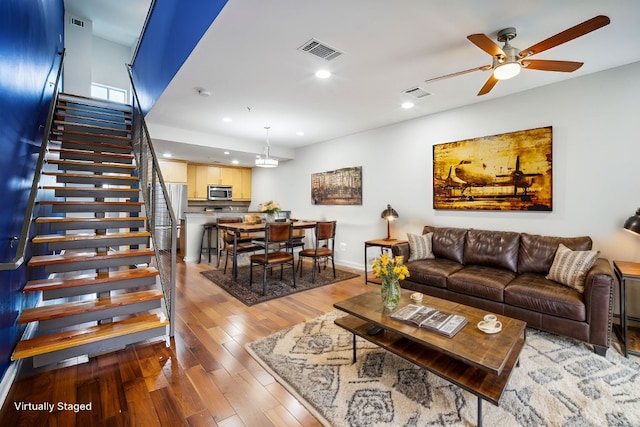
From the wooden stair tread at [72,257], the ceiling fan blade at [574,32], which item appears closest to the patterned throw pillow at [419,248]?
the ceiling fan blade at [574,32]

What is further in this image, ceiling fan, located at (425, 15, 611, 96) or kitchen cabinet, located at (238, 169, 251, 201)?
kitchen cabinet, located at (238, 169, 251, 201)

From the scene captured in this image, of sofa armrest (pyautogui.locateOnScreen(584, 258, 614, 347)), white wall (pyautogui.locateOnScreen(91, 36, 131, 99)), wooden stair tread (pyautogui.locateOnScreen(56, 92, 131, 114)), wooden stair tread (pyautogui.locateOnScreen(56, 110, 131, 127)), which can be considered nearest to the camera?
sofa armrest (pyautogui.locateOnScreen(584, 258, 614, 347))

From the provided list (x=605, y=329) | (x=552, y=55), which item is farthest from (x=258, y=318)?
(x=552, y=55)

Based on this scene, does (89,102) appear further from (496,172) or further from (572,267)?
(572,267)

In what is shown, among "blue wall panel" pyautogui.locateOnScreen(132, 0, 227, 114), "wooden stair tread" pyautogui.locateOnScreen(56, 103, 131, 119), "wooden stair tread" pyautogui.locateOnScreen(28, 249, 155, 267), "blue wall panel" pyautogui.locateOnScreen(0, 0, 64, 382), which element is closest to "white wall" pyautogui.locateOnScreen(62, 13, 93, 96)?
"wooden stair tread" pyautogui.locateOnScreen(56, 103, 131, 119)

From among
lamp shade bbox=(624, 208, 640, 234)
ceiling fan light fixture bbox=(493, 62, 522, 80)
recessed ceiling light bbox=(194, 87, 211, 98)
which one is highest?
recessed ceiling light bbox=(194, 87, 211, 98)

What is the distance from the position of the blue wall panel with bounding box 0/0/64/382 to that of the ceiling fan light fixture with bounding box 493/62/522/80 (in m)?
3.60

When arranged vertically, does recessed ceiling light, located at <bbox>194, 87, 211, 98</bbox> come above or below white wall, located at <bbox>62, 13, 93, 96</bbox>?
below

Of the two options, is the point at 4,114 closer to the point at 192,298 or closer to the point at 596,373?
the point at 192,298

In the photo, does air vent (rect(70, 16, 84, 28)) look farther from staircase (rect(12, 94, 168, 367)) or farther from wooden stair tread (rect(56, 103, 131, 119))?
staircase (rect(12, 94, 168, 367))

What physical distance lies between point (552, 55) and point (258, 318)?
3930 mm

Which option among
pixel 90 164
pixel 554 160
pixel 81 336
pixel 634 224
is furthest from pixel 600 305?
pixel 90 164

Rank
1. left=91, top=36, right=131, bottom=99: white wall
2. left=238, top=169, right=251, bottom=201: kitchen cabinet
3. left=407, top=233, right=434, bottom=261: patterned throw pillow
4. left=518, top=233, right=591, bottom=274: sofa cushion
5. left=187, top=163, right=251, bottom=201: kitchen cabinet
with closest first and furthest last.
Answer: left=518, top=233, right=591, bottom=274: sofa cushion < left=407, top=233, right=434, bottom=261: patterned throw pillow < left=91, top=36, right=131, bottom=99: white wall < left=187, top=163, right=251, bottom=201: kitchen cabinet < left=238, top=169, right=251, bottom=201: kitchen cabinet

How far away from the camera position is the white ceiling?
6.56 feet
